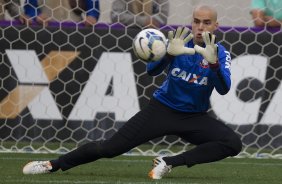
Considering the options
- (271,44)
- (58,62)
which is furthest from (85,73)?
(271,44)

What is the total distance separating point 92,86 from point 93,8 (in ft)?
3.22

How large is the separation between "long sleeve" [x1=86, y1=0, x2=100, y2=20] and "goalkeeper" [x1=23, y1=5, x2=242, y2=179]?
352 cm

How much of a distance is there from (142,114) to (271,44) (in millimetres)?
3759

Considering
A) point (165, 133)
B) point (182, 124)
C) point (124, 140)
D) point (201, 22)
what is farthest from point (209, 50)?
point (124, 140)

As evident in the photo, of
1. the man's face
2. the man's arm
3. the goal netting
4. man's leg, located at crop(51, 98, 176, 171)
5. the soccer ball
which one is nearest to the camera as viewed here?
the soccer ball

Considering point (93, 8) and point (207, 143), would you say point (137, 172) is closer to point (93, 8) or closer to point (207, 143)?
point (207, 143)

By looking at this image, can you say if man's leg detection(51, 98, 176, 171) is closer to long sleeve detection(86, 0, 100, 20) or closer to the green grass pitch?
the green grass pitch

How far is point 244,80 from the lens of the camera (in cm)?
1123

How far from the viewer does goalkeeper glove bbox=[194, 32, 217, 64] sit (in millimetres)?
7402

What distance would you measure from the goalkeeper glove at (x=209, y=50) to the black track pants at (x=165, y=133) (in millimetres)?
701

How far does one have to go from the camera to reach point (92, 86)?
11.1 m

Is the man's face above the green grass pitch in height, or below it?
above

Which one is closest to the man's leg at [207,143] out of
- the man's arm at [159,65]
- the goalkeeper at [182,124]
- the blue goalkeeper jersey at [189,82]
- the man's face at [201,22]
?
the goalkeeper at [182,124]

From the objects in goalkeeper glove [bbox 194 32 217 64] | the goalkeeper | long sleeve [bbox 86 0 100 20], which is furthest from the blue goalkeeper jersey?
long sleeve [bbox 86 0 100 20]
